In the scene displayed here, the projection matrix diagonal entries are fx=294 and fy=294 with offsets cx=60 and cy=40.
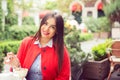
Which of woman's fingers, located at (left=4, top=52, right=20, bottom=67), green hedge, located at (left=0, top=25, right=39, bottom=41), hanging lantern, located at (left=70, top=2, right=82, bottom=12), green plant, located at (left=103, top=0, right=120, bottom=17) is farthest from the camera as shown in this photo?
hanging lantern, located at (left=70, top=2, right=82, bottom=12)

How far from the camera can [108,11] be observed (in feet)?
46.1

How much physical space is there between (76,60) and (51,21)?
2.57 m

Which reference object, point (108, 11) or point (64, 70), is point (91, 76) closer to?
point (64, 70)

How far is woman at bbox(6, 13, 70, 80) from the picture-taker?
2141 mm

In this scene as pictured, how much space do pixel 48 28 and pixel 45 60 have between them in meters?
0.24

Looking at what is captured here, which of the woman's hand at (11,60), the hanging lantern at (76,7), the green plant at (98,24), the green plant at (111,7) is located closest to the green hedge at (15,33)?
the green plant at (111,7)

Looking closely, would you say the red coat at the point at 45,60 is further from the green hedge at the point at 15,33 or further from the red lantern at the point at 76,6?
the red lantern at the point at 76,6

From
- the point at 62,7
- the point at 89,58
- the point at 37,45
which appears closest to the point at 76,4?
the point at 62,7

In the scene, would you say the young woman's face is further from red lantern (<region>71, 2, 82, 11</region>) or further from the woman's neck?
red lantern (<region>71, 2, 82, 11</region>)

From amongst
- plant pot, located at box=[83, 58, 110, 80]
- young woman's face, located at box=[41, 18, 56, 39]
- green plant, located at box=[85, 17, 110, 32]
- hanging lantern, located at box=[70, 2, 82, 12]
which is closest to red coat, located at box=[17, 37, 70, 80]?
young woman's face, located at box=[41, 18, 56, 39]

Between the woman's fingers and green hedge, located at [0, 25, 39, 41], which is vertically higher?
the woman's fingers

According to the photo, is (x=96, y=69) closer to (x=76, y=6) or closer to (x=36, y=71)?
(x=36, y=71)

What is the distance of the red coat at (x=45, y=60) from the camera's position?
7.04ft

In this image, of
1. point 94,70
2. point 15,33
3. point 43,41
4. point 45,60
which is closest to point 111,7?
point 15,33
